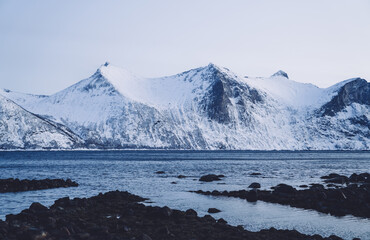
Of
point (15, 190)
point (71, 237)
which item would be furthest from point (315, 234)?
point (15, 190)

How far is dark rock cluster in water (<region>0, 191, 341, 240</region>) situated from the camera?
1065 inches

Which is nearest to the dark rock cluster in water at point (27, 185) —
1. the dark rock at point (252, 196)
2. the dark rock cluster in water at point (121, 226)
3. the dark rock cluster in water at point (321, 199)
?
the dark rock cluster in water at point (121, 226)

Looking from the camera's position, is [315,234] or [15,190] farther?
[15,190]

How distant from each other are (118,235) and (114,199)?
17625 millimetres

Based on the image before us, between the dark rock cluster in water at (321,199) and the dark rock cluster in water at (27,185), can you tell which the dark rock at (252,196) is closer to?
the dark rock cluster in water at (321,199)

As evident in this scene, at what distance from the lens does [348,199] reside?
43.1 m

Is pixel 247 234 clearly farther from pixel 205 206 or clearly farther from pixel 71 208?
pixel 71 208

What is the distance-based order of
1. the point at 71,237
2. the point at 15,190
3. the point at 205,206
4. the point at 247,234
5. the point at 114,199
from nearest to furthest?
the point at 71,237 → the point at 247,234 → the point at 205,206 → the point at 114,199 → the point at 15,190

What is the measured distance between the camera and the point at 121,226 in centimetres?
2972

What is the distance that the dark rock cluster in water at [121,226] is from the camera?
27062 mm

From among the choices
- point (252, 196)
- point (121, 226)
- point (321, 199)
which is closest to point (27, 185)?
point (252, 196)

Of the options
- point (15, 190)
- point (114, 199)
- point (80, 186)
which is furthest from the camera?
point (80, 186)

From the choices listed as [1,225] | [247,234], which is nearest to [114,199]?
[1,225]

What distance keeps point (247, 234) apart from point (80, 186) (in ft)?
125
